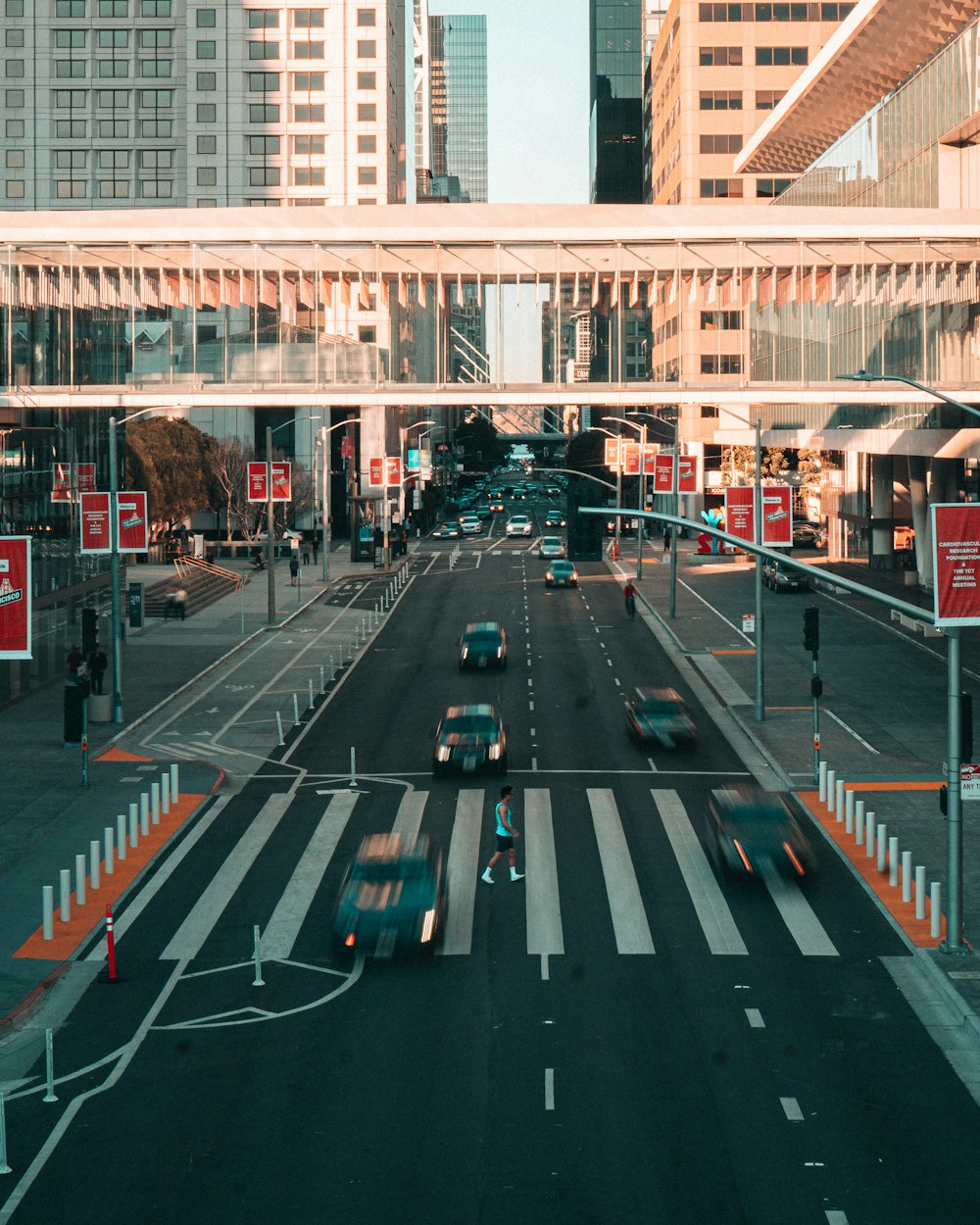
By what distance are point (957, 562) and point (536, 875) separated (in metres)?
9.20

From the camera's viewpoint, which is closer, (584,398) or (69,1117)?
(69,1117)

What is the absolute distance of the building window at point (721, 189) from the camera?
12938 centimetres

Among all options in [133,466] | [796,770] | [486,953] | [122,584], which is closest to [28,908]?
[486,953]

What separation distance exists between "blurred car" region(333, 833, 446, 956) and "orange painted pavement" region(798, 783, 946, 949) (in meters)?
7.24

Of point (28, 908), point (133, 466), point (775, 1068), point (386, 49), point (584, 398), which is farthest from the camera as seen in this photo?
point (386, 49)

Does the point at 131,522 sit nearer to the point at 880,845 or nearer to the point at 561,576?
the point at 880,845

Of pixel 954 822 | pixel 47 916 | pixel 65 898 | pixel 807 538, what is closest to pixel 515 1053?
pixel 954 822

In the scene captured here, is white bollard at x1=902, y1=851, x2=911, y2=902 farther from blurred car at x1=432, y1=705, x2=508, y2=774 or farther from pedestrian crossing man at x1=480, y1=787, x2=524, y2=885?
blurred car at x1=432, y1=705, x2=508, y2=774

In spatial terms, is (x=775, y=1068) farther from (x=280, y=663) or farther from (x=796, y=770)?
(x=280, y=663)

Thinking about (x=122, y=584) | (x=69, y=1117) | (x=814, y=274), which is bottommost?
(x=69, y=1117)

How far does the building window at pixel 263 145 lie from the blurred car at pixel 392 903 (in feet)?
373

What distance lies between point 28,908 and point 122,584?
4679 centimetres

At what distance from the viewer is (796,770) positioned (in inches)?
→ 1447

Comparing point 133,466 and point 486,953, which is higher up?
point 133,466
